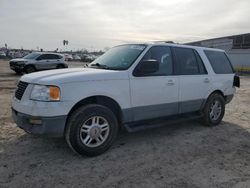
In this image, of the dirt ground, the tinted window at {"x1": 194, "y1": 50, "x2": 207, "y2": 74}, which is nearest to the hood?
the dirt ground

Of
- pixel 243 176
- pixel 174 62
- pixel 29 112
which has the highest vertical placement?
pixel 174 62

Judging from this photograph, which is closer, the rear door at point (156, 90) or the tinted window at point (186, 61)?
the rear door at point (156, 90)

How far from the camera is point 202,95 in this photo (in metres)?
5.75

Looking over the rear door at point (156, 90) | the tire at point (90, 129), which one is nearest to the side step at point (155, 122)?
the rear door at point (156, 90)

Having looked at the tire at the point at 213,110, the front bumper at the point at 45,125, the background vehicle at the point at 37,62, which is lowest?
the tire at the point at 213,110

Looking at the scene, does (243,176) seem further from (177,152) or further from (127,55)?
(127,55)

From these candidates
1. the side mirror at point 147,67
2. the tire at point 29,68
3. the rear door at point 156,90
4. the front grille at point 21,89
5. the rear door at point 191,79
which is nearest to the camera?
the front grille at point 21,89

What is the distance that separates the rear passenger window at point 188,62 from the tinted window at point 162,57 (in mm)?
230

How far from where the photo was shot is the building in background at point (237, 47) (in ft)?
123

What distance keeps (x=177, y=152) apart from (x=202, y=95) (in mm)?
1839

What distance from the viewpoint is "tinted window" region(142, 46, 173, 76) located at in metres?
4.86

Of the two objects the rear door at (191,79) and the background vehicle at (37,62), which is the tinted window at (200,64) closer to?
the rear door at (191,79)

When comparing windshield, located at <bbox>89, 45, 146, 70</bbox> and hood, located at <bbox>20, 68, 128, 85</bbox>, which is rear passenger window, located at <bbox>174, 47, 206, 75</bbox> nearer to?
windshield, located at <bbox>89, 45, 146, 70</bbox>

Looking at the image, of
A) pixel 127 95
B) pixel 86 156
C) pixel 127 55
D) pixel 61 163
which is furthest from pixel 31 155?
pixel 127 55
